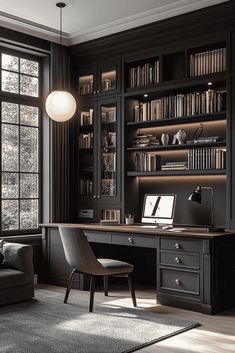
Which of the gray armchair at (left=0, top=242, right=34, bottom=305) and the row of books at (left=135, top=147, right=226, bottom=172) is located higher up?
the row of books at (left=135, top=147, right=226, bottom=172)

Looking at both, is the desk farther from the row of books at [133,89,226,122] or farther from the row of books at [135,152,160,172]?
the row of books at [133,89,226,122]

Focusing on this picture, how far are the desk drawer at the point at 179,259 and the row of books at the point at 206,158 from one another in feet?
3.52

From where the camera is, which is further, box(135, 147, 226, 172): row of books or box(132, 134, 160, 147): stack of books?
box(132, 134, 160, 147): stack of books

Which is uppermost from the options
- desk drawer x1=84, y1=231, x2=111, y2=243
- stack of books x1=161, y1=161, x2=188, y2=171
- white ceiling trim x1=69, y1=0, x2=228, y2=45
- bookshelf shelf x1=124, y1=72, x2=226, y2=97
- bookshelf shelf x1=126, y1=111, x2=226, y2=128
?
white ceiling trim x1=69, y1=0, x2=228, y2=45

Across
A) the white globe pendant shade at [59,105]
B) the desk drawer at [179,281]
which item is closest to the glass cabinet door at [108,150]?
the white globe pendant shade at [59,105]

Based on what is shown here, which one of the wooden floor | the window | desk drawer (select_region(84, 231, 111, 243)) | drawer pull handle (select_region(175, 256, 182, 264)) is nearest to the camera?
the wooden floor

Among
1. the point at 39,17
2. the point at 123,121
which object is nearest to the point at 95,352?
the point at 123,121

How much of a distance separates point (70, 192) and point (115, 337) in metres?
3.02

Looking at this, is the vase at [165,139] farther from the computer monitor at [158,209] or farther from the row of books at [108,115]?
the row of books at [108,115]

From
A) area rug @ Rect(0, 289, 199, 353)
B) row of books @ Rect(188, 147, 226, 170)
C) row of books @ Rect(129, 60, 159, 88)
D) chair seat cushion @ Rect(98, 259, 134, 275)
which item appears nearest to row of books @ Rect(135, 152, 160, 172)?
row of books @ Rect(188, 147, 226, 170)

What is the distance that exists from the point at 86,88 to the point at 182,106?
1.56 metres

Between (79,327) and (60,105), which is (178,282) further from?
(60,105)

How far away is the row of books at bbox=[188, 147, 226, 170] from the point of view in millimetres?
5172

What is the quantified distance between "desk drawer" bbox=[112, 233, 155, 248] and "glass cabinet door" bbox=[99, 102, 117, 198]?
0.95 m
